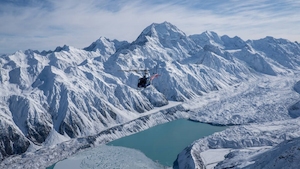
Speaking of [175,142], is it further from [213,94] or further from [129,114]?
[213,94]

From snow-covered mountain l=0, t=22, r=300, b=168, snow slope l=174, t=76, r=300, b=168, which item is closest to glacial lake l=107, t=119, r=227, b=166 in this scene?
snow slope l=174, t=76, r=300, b=168

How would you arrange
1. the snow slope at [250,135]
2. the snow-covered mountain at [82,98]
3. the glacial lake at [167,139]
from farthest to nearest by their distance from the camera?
the snow-covered mountain at [82,98]
the glacial lake at [167,139]
the snow slope at [250,135]

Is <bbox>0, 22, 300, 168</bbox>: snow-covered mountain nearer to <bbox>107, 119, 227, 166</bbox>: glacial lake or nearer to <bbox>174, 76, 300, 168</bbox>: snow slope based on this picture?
<bbox>174, 76, 300, 168</bbox>: snow slope

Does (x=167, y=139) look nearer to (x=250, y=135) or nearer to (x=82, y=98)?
(x=250, y=135)

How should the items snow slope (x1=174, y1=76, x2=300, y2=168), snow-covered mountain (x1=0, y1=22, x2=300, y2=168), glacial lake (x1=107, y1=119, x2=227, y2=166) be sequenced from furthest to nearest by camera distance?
snow-covered mountain (x1=0, y1=22, x2=300, y2=168) → glacial lake (x1=107, y1=119, x2=227, y2=166) → snow slope (x1=174, y1=76, x2=300, y2=168)

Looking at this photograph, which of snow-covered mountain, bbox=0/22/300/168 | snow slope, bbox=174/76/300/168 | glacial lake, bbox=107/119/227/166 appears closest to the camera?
snow slope, bbox=174/76/300/168

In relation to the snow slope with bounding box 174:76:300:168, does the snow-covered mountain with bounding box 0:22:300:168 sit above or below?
above

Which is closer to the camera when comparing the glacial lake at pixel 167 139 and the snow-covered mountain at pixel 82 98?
the glacial lake at pixel 167 139

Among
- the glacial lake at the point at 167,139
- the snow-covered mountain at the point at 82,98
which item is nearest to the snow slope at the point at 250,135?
the snow-covered mountain at the point at 82,98

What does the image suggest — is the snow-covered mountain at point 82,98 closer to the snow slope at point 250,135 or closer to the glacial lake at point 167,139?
the snow slope at point 250,135

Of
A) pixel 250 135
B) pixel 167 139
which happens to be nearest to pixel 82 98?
pixel 167 139
